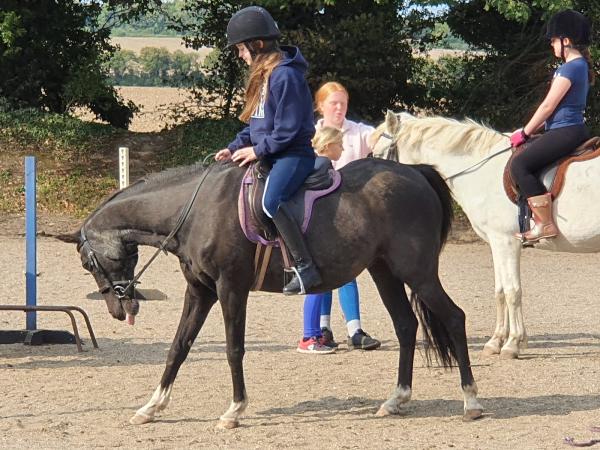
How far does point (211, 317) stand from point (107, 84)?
10800mm

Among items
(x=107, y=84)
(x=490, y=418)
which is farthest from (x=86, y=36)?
(x=490, y=418)

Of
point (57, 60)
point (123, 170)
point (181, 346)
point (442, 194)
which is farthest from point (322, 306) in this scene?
point (57, 60)

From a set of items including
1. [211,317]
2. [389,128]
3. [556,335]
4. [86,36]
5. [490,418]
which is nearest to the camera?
[490,418]

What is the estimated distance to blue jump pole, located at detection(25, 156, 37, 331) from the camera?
27.9ft

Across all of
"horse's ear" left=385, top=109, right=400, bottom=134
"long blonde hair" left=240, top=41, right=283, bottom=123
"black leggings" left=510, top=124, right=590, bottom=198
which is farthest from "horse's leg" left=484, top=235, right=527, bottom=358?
"long blonde hair" left=240, top=41, right=283, bottom=123

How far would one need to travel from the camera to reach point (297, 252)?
620 cm

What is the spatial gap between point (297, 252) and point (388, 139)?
271cm

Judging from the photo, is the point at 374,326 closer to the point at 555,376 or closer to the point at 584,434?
the point at 555,376

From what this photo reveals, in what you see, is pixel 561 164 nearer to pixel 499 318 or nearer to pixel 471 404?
pixel 499 318

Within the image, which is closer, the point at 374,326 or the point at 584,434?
the point at 584,434

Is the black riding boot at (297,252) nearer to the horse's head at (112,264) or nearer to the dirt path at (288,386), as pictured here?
the dirt path at (288,386)

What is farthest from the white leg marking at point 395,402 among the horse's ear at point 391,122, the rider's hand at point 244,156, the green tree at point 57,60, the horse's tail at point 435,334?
the green tree at point 57,60

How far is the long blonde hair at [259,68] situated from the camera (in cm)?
617

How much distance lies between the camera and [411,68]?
61.2 ft
